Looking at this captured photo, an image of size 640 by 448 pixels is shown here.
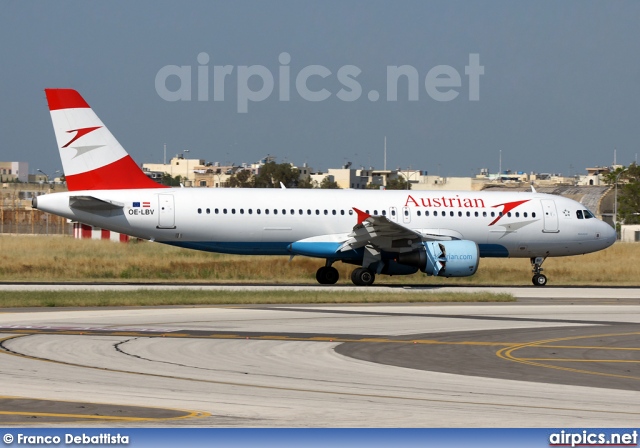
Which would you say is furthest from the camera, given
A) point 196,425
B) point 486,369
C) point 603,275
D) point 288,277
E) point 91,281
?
point 603,275

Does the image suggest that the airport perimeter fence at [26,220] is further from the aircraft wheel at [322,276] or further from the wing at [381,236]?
the wing at [381,236]

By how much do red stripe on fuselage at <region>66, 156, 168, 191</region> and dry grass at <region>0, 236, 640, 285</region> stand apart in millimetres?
5110

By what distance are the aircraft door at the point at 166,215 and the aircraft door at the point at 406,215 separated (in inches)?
346

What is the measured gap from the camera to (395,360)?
1756 centimetres

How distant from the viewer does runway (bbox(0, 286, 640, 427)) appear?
1226 cm

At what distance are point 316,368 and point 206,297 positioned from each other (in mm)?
13571

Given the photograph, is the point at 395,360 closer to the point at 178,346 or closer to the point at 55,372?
the point at 178,346

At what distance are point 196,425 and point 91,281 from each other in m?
28.7

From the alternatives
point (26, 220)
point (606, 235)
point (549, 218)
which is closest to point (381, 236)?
point (549, 218)

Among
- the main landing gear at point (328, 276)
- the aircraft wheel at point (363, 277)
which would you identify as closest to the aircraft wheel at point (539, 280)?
the aircraft wheel at point (363, 277)

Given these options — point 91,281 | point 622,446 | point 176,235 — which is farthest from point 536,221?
point 622,446

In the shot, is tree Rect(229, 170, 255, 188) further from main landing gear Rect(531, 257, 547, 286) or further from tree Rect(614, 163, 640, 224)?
main landing gear Rect(531, 257, 547, 286)

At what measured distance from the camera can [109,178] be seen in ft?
120

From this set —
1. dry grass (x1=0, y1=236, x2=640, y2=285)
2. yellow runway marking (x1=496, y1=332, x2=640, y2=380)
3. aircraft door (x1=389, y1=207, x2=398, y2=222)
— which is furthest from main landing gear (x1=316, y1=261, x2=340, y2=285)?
yellow runway marking (x1=496, y1=332, x2=640, y2=380)
